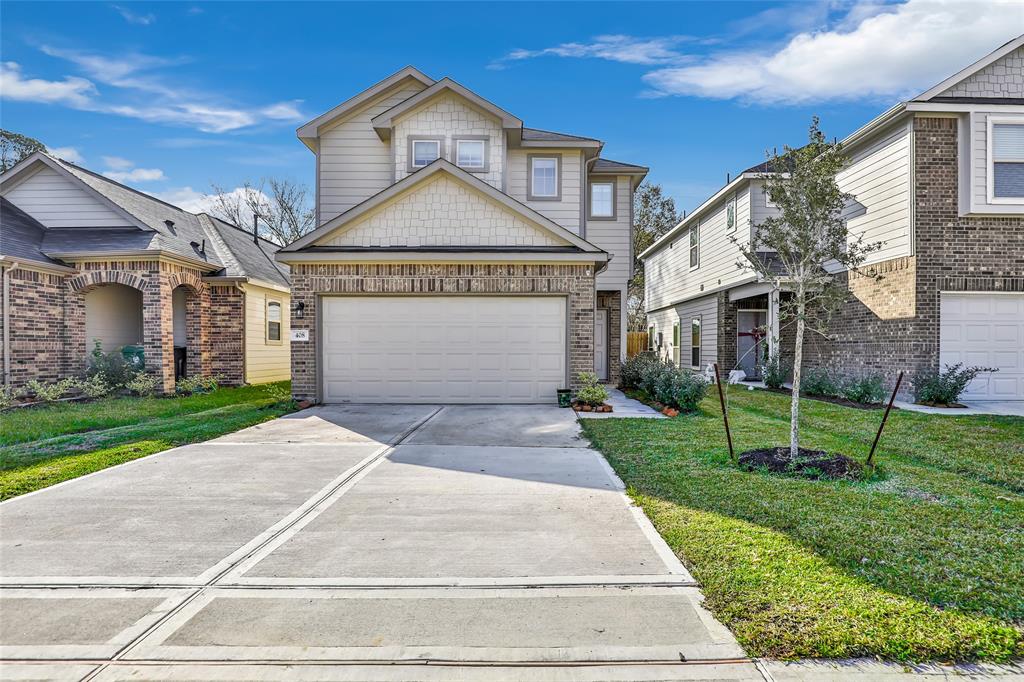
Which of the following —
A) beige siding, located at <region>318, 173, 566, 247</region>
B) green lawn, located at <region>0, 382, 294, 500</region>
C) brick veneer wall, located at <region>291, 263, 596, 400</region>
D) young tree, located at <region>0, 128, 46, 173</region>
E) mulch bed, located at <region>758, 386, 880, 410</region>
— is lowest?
green lawn, located at <region>0, 382, 294, 500</region>

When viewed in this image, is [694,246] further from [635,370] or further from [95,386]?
[95,386]

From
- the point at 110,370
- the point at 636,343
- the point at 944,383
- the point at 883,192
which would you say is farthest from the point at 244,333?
the point at 636,343

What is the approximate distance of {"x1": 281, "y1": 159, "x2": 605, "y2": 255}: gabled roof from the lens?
38.1 ft

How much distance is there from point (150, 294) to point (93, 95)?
23.0 ft

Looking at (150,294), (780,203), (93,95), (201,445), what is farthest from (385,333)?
(93,95)

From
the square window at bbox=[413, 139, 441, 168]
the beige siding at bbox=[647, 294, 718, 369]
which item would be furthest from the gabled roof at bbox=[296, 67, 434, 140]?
the beige siding at bbox=[647, 294, 718, 369]

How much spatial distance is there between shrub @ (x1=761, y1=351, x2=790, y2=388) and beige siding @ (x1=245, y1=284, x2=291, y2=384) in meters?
14.7

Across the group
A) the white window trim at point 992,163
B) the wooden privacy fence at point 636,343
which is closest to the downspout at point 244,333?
the wooden privacy fence at point 636,343

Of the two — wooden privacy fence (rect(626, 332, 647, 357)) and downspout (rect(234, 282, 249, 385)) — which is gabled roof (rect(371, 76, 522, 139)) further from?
wooden privacy fence (rect(626, 332, 647, 357))

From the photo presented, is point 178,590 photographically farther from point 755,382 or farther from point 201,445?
point 755,382

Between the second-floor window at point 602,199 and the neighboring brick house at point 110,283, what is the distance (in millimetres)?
10377

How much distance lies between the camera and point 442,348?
470 inches

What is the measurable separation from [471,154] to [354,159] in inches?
127

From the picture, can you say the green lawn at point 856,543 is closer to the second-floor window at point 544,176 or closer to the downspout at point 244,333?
the second-floor window at point 544,176
